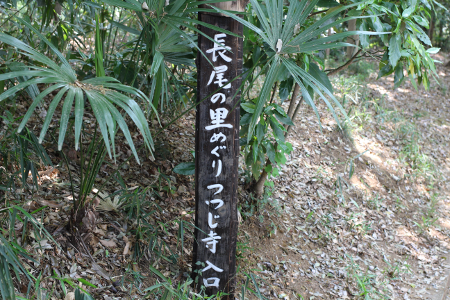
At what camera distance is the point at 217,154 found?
220 cm

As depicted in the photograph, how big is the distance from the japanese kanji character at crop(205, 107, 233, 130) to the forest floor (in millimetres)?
679

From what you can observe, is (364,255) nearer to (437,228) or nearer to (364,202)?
(364,202)

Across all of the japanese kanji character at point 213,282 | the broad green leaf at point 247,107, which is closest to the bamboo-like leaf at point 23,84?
the broad green leaf at point 247,107

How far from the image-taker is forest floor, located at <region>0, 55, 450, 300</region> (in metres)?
2.34

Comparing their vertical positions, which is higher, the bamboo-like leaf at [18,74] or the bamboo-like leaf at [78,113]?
the bamboo-like leaf at [18,74]

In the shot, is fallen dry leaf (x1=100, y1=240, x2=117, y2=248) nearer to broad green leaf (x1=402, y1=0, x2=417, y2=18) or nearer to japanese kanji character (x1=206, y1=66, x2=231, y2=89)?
japanese kanji character (x1=206, y1=66, x2=231, y2=89)

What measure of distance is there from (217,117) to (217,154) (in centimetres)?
22

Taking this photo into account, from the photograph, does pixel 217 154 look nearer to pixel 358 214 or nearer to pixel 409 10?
pixel 409 10

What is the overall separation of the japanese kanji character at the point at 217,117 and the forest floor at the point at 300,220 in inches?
26.7

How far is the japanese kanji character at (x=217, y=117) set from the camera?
2154 mm

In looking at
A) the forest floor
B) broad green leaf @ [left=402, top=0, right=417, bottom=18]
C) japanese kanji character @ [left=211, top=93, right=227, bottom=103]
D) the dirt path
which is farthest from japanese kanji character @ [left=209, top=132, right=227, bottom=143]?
broad green leaf @ [left=402, top=0, right=417, bottom=18]

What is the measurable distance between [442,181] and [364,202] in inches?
65.8

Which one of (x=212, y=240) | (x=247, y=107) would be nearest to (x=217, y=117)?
(x=247, y=107)

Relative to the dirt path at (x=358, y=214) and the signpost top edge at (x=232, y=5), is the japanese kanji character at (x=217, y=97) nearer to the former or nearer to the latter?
the signpost top edge at (x=232, y=5)
